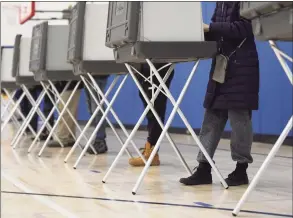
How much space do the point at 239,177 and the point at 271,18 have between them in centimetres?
109

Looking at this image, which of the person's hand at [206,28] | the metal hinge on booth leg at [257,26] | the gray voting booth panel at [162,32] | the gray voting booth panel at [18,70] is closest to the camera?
the metal hinge on booth leg at [257,26]

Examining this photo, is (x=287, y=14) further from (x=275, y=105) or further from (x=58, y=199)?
(x=275, y=105)

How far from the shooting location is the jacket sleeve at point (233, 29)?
2.14 m

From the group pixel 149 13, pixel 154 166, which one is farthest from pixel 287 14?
pixel 154 166

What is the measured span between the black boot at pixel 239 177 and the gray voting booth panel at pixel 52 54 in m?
1.75

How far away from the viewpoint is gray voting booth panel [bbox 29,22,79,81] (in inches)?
142

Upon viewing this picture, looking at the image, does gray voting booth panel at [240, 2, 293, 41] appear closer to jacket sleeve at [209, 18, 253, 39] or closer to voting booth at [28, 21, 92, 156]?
jacket sleeve at [209, 18, 253, 39]

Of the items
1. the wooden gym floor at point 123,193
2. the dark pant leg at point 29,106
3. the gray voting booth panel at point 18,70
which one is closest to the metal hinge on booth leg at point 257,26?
the wooden gym floor at point 123,193

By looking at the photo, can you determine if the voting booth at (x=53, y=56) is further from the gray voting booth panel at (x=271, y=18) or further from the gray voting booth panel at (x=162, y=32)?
the gray voting booth panel at (x=271, y=18)

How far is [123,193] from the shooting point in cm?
204

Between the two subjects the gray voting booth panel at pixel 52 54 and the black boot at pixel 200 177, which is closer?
the black boot at pixel 200 177

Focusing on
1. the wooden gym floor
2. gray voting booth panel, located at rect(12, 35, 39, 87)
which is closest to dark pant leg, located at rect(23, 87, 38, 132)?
gray voting booth panel, located at rect(12, 35, 39, 87)

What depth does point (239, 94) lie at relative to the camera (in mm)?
2125

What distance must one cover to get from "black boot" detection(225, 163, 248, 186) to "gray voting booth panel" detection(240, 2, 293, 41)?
3.27 ft
